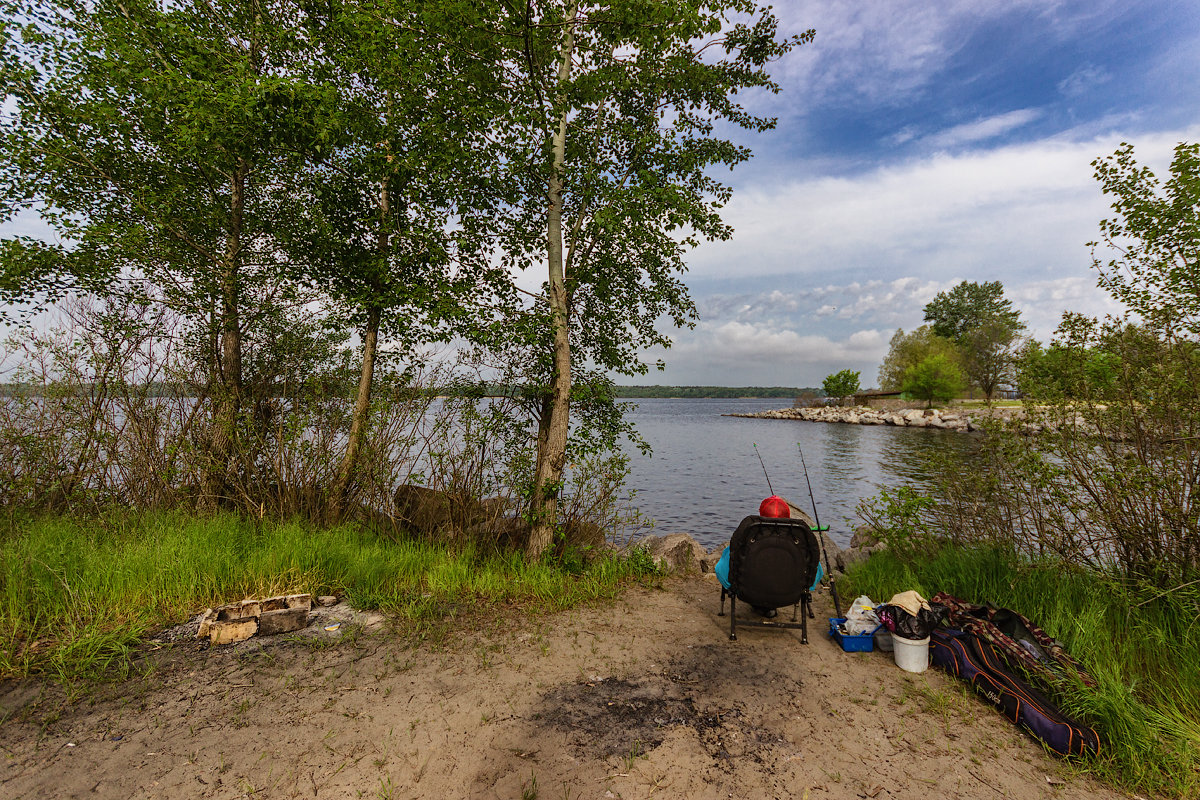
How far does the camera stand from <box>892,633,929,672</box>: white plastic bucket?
3.73m

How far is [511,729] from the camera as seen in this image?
9.57 feet

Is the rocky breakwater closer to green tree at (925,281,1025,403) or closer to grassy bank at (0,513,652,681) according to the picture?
green tree at (925,281,1025,403)

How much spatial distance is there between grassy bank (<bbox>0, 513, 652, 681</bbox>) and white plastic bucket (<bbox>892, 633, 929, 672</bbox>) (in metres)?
2.83

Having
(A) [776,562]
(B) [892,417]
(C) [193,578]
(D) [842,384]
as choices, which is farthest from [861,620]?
(D) [842,384]

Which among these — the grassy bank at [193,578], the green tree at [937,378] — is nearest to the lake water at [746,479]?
the grassy bank at [193,578]

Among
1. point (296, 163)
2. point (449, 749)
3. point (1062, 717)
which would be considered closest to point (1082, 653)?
point (1062, 717)

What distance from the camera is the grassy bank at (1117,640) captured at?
8.57ft

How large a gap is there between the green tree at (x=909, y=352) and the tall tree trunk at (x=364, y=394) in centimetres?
5787

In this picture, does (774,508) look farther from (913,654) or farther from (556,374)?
(556,374)

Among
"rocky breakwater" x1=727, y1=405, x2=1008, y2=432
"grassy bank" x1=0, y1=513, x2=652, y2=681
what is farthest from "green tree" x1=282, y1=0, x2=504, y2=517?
"rocky breakwater" x1=727, y1=405, x2=1008, y2=432

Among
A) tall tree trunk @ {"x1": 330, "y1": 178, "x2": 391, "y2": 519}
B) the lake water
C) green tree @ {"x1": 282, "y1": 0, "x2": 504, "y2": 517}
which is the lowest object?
the lake water

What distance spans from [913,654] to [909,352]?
62332 mm

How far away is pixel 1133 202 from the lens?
4031 mm

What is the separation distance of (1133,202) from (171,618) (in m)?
8.74
